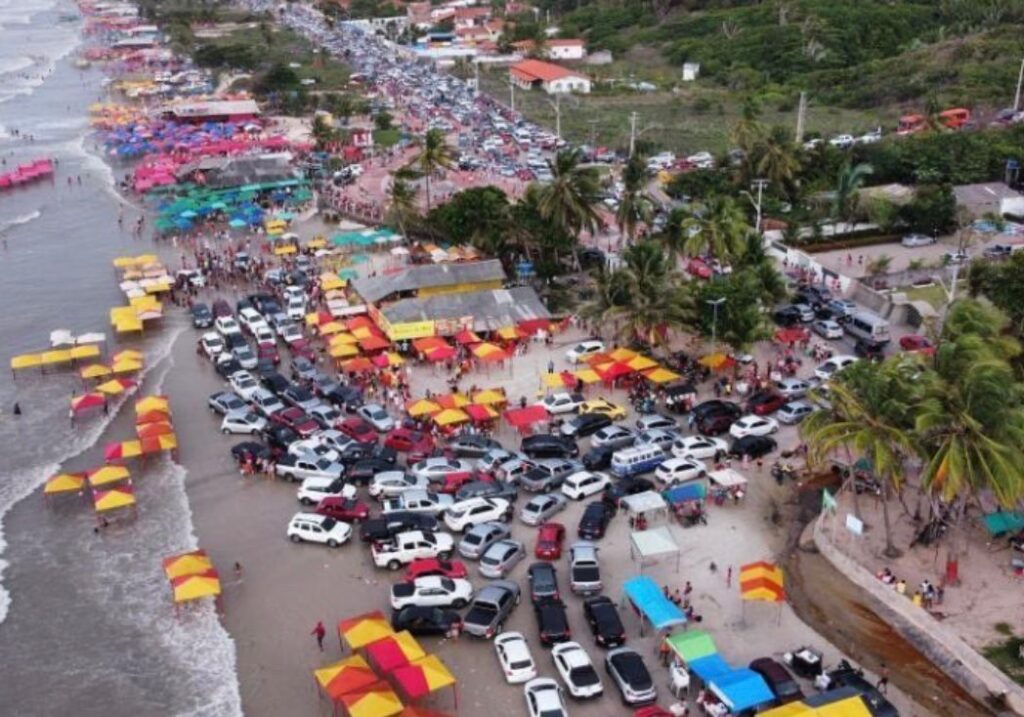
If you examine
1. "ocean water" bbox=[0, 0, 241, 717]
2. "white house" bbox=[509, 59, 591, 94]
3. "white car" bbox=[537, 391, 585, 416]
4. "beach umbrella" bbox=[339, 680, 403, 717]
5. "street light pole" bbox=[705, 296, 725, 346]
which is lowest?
"ocean water" bbox=[0, 0, 241, 717]

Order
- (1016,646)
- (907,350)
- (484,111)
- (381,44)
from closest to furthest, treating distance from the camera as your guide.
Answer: (1016,646) < (907,350) < (484,111) < (381,44)

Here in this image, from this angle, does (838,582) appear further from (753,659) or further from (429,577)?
(429,577)

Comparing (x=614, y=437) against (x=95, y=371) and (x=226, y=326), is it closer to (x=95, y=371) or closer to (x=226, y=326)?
(x=226, y=326)

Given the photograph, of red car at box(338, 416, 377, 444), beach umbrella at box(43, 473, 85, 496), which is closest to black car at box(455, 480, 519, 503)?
red car at box(338, 416, 377, 444)

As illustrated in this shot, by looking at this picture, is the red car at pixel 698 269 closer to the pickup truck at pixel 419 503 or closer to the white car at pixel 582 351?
the white car at pixel 582 351

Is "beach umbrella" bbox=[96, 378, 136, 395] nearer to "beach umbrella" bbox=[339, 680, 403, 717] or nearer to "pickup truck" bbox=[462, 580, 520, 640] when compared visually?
"pickup truck" bbox=[462, 580, 520, 640]

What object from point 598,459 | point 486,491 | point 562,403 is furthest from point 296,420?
point 598,459

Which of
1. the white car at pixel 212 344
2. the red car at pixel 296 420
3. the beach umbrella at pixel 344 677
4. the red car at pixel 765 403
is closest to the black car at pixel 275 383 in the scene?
the red car at pixel 296 420

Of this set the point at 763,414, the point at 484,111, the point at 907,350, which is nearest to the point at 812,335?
the point at 907,350
